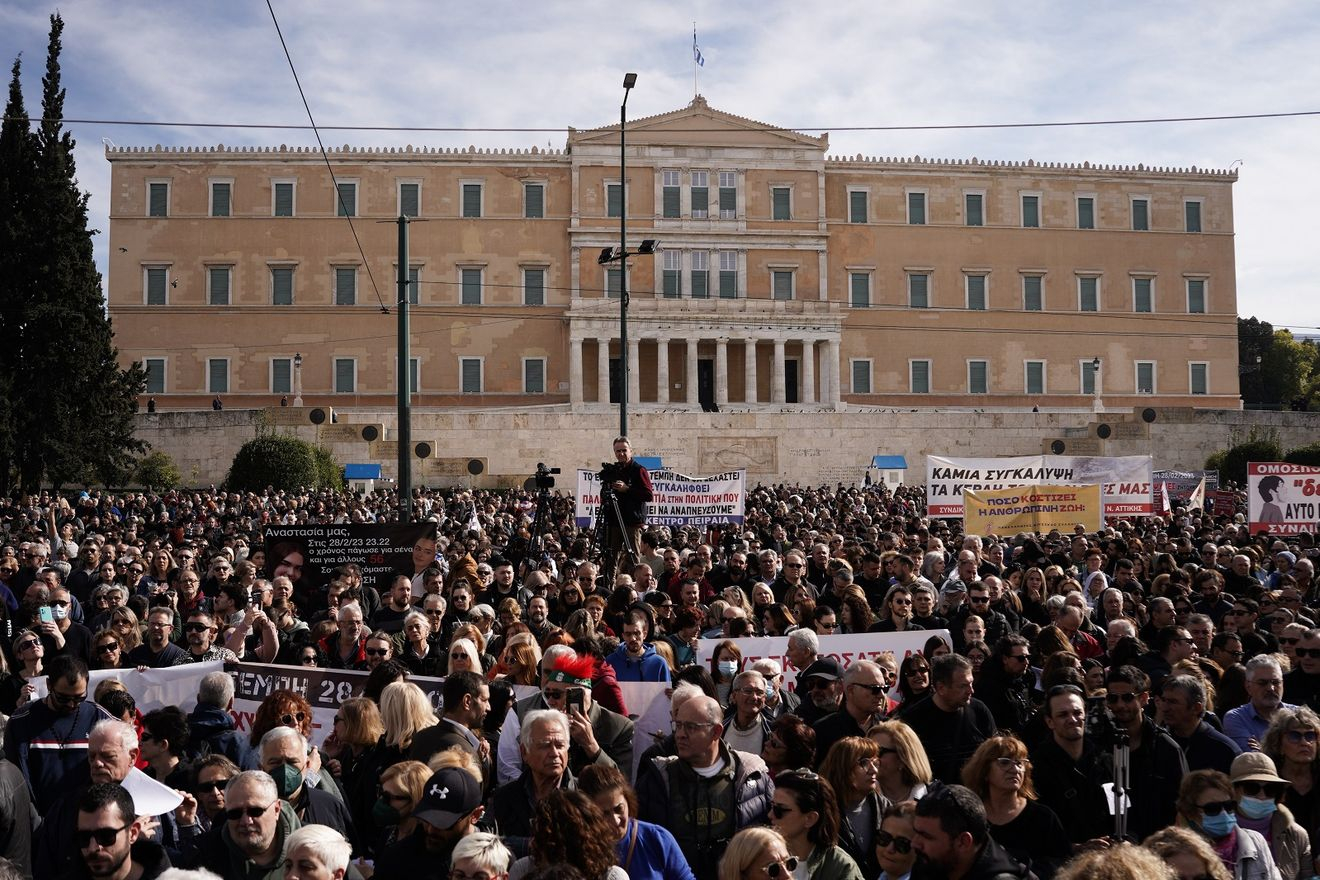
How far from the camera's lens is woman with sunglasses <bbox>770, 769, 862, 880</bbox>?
15.4ft

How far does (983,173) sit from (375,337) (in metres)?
25.7

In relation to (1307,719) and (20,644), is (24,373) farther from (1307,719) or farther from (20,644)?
(1307,719)

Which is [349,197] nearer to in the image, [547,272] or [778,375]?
[547,272]

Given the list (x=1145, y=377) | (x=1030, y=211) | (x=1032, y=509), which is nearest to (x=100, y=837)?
(x=1032, y=509)

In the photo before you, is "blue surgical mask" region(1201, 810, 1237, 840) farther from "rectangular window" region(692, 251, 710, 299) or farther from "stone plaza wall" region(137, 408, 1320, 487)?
"rectangular window" region(692, 251, 710, 299)

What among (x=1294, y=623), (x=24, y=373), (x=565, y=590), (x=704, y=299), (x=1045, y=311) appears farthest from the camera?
(x=1045, y=311)

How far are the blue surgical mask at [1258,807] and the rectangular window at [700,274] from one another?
158 feet

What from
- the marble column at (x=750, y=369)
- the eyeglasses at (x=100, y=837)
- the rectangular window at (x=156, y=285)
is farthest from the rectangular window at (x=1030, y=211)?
the eyeglasses at (x=100, y=837)

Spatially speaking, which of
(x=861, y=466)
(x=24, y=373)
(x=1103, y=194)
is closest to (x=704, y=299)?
(x=861, y=466)

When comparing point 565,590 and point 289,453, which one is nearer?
point 565,590

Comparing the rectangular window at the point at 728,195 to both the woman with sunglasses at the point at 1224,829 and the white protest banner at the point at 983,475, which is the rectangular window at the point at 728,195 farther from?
the woman with sunglasses at the point at 1224,829

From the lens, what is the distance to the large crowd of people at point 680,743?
4508 millimetres

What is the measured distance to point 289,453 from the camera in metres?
32.4

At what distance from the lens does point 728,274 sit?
2090 inches
